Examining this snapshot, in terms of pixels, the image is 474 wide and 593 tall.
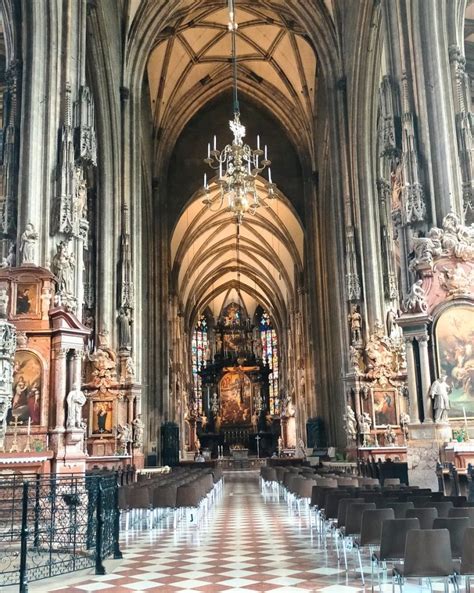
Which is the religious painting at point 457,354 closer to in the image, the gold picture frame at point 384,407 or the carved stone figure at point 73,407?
the gold picture frame at point 384,407

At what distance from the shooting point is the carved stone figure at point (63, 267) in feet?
48.8

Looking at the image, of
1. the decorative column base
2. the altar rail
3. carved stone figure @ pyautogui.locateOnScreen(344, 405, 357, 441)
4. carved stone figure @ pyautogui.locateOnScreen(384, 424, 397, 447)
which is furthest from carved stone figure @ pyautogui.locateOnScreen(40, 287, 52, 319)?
carved stone figure @ pyautogui.locateOnScreen(384, 424, 397, 447)

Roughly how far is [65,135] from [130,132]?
10.2 metres

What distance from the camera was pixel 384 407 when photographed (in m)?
22.0

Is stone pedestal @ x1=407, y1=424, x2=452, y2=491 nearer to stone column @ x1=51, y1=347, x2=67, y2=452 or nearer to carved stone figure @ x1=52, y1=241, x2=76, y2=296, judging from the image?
stone column @ x1=51, y1=347, x2=67, y2=452

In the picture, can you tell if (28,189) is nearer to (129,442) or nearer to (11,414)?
(11,414)

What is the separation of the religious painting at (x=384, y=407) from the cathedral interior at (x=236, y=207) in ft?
Result: 0.22

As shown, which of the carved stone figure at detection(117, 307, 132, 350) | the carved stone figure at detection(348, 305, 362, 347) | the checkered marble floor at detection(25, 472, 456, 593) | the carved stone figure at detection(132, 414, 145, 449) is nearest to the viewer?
the checkered marble floor at detection(25, 472, 456, 593)

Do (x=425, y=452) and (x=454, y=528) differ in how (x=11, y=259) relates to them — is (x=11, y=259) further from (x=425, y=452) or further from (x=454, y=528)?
(x=454, y=528)

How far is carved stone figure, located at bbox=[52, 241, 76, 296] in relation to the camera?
14867 millimetres

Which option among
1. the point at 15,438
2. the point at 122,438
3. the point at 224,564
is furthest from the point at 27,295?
the point at 122,438

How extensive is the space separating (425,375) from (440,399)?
662mm

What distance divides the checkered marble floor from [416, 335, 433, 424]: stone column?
12.5 ft

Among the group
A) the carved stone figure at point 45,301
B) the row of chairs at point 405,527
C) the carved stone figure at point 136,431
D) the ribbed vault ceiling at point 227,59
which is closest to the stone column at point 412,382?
the row of chairs at point 405,527
